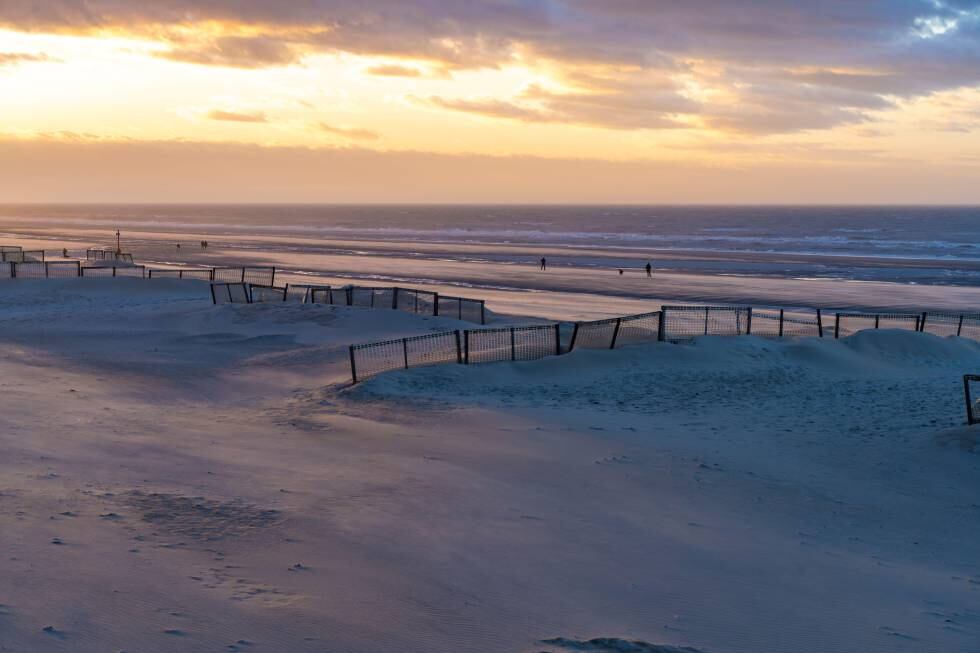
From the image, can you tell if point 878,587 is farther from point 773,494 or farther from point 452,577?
point 452,577

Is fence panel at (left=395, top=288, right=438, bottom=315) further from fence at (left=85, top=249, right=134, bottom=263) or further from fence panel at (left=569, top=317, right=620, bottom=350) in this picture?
fence at (left=85, top=249, right=134, bottom=263)

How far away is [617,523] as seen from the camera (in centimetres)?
1069

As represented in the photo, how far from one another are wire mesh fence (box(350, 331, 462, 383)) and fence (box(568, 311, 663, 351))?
10.4 feet

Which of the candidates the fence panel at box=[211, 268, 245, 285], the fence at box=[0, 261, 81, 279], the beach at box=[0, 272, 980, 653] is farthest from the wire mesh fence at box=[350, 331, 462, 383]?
the fence panel at box=[211, 268, 245, 285]

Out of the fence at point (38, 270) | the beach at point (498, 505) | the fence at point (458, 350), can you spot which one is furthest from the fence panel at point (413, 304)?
the fence at point (38, 270)

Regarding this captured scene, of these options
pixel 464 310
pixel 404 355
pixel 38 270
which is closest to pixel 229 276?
pixel 38 270

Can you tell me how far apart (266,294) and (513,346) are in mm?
15429

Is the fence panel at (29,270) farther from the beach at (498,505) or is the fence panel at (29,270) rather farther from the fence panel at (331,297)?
the beach at (498,505)

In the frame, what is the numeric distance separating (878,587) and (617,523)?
2945mm

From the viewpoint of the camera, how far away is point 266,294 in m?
33.4

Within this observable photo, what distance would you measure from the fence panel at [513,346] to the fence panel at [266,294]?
1073 cm

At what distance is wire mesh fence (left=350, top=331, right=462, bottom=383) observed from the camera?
68.6ft

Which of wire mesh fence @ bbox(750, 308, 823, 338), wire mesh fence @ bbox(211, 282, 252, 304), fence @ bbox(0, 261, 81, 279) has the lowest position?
wire mesh fence @ bbox(750, 308, 823, 338)

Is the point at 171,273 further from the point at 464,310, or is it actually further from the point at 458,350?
the point at 458,350
